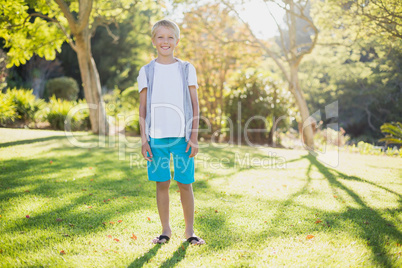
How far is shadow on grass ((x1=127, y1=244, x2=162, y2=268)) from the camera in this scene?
2107mm

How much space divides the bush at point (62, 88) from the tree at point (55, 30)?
854 cm

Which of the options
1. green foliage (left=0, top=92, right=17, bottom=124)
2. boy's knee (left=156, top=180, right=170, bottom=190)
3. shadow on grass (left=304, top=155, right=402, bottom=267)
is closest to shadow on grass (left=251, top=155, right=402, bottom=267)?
shadow on grass (left=304, top=155, right=402, bottom=267)

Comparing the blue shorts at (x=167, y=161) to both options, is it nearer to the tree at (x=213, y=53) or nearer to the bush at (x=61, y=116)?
the tree at (x=213, y=53)

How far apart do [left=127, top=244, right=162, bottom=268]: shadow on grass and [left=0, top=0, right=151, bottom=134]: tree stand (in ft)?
20.4

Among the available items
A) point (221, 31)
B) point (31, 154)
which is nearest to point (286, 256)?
point (31, 154)

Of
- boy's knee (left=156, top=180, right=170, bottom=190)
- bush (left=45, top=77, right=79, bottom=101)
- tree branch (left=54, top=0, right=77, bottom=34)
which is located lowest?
Result: boy's knee (left=156, top=180, right=170, bottom=190)

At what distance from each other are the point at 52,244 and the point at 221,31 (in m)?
9.53

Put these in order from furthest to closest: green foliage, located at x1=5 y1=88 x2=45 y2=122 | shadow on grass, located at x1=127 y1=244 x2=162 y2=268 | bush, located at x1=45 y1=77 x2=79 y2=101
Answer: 1. bush, located at x1=45 y1=77 x2=79 y2=101
2. green foliage, located at x1=5 y1=88 x2=45 y2=122
3. shadow on grass, located at x1=127 y1=244 x2=162 y2=268

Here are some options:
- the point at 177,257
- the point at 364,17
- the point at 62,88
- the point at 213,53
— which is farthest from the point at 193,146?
the point at 62,88

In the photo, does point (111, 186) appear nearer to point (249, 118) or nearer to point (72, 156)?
point (72, 156)

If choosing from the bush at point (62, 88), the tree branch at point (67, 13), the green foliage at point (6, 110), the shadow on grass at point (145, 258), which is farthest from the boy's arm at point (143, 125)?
the bush at point (62, 88)

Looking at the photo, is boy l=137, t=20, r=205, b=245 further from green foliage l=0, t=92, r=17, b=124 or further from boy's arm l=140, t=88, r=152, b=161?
green foliage l=0, t=92, r=17, b=124

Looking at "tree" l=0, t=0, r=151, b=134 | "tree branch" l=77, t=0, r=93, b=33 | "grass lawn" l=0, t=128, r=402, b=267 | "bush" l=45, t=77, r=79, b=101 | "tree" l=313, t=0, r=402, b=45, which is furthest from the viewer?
"bush" l=45, t=77, r=79, b=101

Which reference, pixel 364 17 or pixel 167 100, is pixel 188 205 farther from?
pixel 364 17
